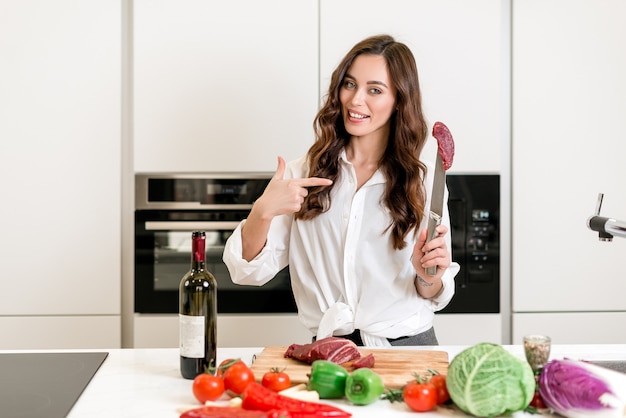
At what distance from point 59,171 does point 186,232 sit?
1.65 ft

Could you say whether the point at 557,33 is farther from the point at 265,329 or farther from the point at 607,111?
→ the point at 265,329

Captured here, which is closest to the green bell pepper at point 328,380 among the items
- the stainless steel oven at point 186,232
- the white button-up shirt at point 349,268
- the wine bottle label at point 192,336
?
the wine bottle label at point 192,336

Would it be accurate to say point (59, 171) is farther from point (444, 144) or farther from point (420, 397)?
point (420, 397)

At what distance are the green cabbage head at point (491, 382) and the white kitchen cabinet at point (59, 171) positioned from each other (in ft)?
5.86

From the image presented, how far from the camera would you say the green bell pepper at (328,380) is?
139 cm

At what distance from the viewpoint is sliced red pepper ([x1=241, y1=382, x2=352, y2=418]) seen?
127 centimetres

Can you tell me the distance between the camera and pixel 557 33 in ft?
9.20

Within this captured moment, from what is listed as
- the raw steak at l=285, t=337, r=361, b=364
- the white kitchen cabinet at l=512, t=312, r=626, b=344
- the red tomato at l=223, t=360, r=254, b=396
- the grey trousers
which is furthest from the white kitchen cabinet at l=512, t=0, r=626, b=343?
the red tomato at l=223, t=360, r=254, b=396

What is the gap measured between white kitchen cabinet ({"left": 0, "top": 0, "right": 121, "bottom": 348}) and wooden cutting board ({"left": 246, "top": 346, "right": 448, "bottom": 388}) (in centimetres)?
131

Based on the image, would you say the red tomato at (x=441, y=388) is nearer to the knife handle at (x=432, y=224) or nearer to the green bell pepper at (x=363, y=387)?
the green bell pepper at (x=363, y=387)

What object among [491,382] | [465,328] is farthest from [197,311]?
[465,328]

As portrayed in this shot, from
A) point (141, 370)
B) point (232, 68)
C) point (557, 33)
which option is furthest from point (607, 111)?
point (141, 370)

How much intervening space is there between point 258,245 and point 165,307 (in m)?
0.84

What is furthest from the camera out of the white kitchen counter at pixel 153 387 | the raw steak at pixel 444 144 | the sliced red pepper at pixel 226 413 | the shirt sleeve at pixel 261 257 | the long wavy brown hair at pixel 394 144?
the long wavy brown hair at pixel 394 144
